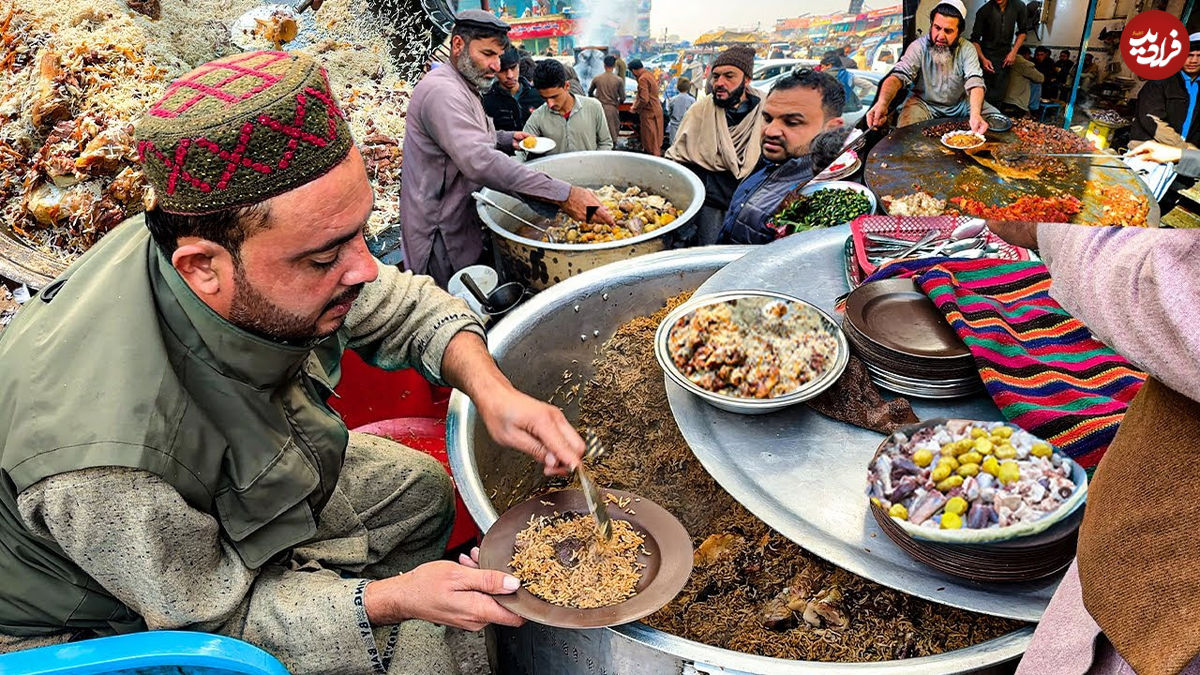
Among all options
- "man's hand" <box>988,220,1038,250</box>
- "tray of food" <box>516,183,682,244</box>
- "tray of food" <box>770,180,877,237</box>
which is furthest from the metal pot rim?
"man's hand" <box>988,220,1038,250</box>

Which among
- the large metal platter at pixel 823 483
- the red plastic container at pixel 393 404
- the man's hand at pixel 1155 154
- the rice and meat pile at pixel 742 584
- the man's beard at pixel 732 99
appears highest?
the man's hand at pixel 1155 154

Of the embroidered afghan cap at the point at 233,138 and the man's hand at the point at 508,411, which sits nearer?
the embroidered afghan cap at the point at 233,138

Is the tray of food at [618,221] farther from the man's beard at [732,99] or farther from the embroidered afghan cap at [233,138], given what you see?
the embroidered afghan cap at [233,138]

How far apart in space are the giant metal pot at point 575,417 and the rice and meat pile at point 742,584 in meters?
0.17

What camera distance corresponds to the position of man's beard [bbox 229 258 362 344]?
1547mm

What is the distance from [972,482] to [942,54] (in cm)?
Result: 488

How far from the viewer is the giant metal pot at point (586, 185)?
12.3 feet

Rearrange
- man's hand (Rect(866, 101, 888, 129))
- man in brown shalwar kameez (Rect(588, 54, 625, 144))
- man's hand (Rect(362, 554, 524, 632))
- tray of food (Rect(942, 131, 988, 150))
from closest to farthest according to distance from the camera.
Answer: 1. man's hand (Rect(362, 554, 524, 632))
2. tray of food (Rect(942, 131, 988, 150))
3. man's hand (Rect(866, 101, 888, 129))
4. man in brown shalwar kameez (Rect(588, 54, 625, 144))

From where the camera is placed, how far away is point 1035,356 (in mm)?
1875

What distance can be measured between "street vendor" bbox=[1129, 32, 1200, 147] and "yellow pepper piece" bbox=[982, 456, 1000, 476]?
2.70m

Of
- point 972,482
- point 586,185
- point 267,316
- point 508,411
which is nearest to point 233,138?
point 267,316

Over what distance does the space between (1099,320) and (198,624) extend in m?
1.93

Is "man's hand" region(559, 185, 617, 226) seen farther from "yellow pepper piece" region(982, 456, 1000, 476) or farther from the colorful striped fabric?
"yellow pepper piece" region(982, 456, 1000, 476)

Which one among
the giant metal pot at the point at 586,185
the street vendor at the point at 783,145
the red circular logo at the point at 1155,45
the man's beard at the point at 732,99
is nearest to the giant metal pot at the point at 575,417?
the giant metal pot at the point at 586,185
